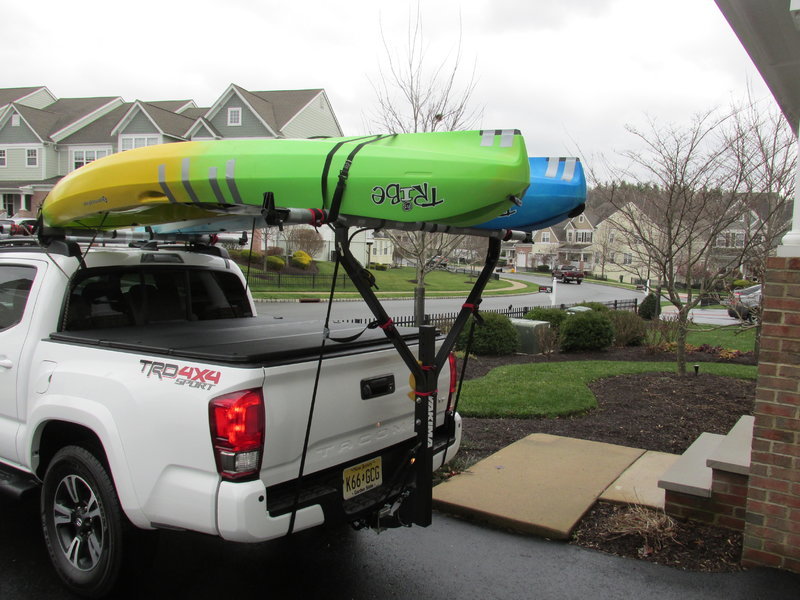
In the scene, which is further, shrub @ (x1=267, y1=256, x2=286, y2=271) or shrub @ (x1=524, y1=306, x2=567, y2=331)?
shrub @ (x1=267, y1=256, x2=286, y2=271)

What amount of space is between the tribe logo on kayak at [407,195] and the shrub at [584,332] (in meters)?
10.2

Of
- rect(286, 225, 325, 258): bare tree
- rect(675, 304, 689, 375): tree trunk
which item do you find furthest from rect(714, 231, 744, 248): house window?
rect(286, 225, 325, 258): bare tree

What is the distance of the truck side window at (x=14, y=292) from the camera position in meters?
3.97

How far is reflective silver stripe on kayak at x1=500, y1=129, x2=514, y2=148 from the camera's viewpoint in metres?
2.76

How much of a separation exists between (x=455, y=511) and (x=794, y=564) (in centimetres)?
206

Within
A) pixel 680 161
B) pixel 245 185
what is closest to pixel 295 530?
pixel 245 185

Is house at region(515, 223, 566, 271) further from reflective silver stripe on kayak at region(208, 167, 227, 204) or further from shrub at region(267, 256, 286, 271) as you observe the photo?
reflective silver stripe on kayak at region(208, 167, 227, 204)

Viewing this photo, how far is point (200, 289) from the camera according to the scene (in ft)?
16.1

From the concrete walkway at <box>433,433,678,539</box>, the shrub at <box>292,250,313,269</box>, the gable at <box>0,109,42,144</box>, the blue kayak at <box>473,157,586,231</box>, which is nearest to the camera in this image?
the blue kayak at <box>473,157,586,231</box>

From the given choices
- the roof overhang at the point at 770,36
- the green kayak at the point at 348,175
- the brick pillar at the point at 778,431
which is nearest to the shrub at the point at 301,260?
the roof overhang at the point at 770,36

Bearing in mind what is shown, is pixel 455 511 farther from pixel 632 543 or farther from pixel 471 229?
pixel 471 229

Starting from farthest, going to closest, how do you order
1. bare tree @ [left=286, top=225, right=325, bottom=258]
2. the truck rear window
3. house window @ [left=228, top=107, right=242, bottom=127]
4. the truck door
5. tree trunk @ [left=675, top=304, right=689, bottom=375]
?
bare tree @ [left=286, top=225, right=325, bottom=258] → house window @ [left=228, top=107, right=242, bottom=127] → tree trunk @ [left=675, top=304, right=689, bottom=375] → the truck rear window → the truck door

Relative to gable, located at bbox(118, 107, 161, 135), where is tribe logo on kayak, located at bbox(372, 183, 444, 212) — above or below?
below

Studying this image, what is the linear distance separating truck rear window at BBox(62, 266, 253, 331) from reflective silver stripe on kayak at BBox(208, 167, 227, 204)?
1.45 meters
